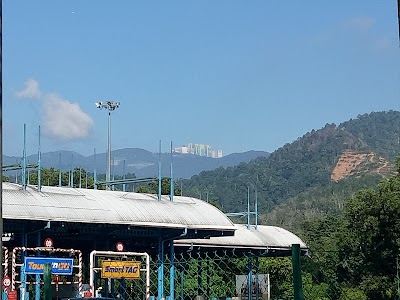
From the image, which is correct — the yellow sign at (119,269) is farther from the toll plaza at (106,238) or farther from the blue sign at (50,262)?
the blue sign at (50,262)

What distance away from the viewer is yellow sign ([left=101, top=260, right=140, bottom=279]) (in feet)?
107

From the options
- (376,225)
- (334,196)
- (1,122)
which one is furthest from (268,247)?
(334,196)

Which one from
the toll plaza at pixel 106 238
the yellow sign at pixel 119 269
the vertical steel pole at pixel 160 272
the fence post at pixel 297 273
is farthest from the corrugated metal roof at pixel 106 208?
the fence post at pixel 297 273

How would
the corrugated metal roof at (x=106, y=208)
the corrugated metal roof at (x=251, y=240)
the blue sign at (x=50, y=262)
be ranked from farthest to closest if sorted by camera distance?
the corrugated metal roof at (x=251, y=240), the corrugated metal roof at (x=106, y=208), the blue sign at (x=50, y=262)

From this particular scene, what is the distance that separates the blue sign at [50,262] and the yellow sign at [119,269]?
1593 mm

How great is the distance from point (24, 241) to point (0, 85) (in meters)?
24.0

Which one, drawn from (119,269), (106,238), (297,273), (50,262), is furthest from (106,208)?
(297,273)

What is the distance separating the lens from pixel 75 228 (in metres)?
37.1

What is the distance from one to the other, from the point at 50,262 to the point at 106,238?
441 inches

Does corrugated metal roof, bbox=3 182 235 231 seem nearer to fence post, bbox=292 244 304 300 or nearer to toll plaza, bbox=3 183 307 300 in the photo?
toll plaza, bbox=3 183 307 300

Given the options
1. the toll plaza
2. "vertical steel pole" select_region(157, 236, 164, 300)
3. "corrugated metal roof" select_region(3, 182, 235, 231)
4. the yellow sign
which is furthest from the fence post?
"vertical steel pole" select_region(157, 236, 164, 300)

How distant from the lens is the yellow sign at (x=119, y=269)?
3253 centimetres

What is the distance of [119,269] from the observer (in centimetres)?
3291

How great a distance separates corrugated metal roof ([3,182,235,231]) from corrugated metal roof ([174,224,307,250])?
607cm
